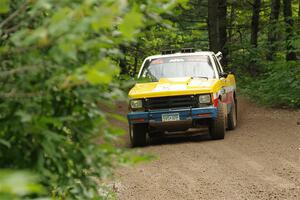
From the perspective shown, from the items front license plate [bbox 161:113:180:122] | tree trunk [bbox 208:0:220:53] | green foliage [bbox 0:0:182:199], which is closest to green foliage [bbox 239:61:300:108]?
tree trunk [bbox 208:0:220:53]

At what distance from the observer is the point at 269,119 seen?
53.4ft

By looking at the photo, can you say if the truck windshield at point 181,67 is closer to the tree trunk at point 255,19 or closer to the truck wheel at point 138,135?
the truck wheel at point 138,135

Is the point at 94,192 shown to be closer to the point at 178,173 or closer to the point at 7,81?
the point at 7,81

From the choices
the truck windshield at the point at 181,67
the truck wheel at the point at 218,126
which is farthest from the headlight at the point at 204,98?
the truck windshield at the point at 181,67

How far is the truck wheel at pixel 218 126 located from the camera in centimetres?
1278

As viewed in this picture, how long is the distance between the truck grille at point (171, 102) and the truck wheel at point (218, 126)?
1.72ft

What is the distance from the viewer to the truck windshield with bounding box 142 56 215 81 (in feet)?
45.0

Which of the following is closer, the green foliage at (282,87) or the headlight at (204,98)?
the headlight at (204,98)

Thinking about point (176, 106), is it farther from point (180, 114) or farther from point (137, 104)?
point (137, 104)

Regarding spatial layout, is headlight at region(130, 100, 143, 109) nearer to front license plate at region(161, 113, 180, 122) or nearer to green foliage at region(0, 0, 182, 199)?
front license plate at region(161, 113, 180, 122)

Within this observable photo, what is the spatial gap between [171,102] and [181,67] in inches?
52.4

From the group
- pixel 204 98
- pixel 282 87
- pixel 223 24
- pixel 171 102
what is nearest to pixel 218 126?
pixel 204 98

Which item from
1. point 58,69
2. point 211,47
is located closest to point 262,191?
point 58,69

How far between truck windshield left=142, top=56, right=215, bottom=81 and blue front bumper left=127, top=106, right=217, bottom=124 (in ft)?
3.76
